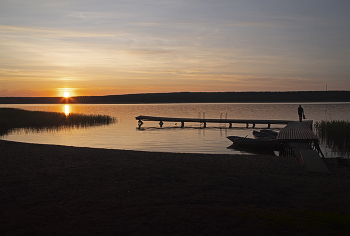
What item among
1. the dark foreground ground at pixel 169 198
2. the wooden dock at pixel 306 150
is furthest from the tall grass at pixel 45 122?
the wooden dock at pixel 306 150

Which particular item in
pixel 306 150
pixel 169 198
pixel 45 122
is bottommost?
pixel 169 198

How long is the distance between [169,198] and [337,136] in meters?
21.4

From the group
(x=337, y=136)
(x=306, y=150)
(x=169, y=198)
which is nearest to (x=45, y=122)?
(x=337, y=136)

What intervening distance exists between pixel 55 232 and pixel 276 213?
4.62 m

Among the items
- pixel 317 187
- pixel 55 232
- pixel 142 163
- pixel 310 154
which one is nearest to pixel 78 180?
pixel 142 163

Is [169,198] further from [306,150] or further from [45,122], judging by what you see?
[45,122]

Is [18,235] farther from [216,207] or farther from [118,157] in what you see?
[118,157]

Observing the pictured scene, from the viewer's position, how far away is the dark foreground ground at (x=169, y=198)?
6043mm

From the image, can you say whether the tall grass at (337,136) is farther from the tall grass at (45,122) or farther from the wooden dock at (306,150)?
Result: the tall grass at (45,122)

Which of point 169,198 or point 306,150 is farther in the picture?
point 306,150

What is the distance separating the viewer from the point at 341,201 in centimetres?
788

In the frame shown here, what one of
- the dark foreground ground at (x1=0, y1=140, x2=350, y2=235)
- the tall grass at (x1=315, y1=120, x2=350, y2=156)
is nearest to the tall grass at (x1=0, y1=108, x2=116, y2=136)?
the dark foreground ground at (x1=0, y1=140, x2=350, y2=235)

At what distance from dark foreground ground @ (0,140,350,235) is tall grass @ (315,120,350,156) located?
10654 mm

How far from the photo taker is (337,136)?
24922 millimetres
